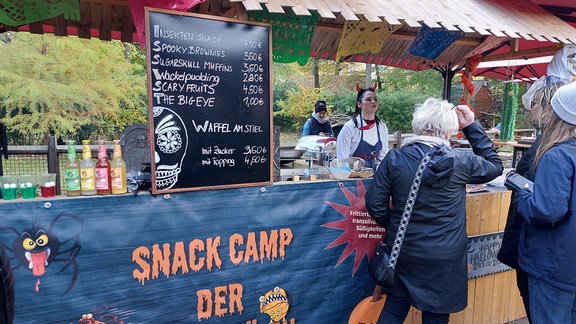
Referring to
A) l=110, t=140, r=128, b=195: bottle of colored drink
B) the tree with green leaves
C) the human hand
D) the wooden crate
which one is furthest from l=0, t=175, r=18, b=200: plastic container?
the tree with green leaves

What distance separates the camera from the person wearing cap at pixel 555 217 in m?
1.97

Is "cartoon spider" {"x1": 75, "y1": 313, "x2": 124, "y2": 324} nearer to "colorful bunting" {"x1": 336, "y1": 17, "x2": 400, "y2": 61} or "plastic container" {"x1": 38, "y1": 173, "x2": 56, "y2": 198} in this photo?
"plastic container" {"x1": 38, "y1": 173, "x2": 56, "y2": 198}

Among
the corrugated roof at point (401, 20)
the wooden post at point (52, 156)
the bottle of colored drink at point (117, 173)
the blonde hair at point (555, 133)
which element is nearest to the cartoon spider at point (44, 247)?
the bottle of colored drink at point (117, 173)

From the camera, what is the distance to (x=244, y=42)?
248 centimetres

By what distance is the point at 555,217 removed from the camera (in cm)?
196

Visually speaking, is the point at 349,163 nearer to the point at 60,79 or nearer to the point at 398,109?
the point at 60,79

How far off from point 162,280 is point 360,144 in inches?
99.2

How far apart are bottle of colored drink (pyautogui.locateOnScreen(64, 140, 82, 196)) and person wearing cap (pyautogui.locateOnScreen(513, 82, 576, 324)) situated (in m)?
2.47

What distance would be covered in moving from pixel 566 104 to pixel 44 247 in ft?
9.40

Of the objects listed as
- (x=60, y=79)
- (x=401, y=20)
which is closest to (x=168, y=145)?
(x=401, y=20)

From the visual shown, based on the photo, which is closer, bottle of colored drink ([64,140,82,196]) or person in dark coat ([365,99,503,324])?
bottle of colored drink ([64,140,82,196])

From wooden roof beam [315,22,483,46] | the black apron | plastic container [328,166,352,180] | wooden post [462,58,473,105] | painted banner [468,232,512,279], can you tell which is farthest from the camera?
wooden post [462,58,473,105]

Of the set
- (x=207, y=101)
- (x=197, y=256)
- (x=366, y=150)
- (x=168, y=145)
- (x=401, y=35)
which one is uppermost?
(x=401, y=35)

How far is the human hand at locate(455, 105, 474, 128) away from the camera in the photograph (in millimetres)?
2551
